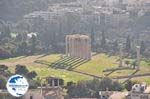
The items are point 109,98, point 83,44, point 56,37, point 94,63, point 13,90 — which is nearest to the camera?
point 13,90

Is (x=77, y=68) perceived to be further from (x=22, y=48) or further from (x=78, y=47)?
(x=22, y=48)

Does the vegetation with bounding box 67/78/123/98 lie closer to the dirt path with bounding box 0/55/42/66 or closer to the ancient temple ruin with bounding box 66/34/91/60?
the dirt path with bounding box 0/55/42/66

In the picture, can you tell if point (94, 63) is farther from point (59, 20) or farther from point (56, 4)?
point (56, 4)

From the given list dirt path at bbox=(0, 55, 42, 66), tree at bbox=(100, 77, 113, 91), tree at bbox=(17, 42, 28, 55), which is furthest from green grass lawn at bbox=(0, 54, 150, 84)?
tree at bbox=(100, 77, 113, 91)

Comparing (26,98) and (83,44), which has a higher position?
(26,98)

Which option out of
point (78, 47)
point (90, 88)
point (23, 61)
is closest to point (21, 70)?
point (90, 88)

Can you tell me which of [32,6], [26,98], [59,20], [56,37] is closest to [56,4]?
[32,6]
